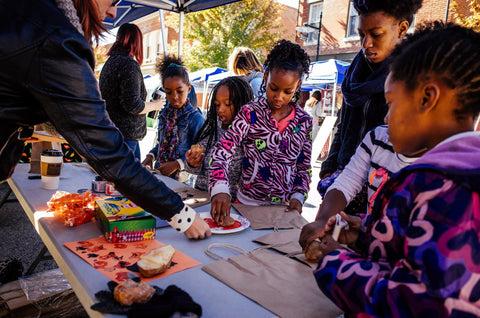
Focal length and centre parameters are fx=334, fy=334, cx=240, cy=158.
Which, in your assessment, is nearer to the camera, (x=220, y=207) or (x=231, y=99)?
(x=220, y=207)

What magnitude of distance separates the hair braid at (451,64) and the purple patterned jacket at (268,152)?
3.45 ft

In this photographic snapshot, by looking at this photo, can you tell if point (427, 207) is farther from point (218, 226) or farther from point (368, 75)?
point (368, 75)

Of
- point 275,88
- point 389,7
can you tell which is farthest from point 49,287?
point 389,7

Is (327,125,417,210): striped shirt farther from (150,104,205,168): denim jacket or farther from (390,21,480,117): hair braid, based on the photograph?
(150,104,205,168): denim jacket

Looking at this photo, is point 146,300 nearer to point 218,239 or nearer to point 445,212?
point 218,239

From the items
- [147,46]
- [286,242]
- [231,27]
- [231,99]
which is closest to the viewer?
[286,242]

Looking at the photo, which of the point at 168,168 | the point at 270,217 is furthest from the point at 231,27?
A: the point at 270,217

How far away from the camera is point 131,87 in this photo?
9.93ft

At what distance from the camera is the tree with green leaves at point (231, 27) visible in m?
15.3

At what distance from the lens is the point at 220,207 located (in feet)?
4.86

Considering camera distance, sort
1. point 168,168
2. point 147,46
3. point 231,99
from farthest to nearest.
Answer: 1. point 147,46
2. point 168,168
3. point 231,99

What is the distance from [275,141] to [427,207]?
48.4 inches

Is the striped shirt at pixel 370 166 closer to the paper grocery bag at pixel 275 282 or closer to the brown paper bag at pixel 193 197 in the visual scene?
the paper grocery bag at pixel 275 282

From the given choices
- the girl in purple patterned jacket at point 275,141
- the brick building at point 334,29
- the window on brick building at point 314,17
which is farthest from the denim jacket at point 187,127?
the window on brick building at point 314,17
